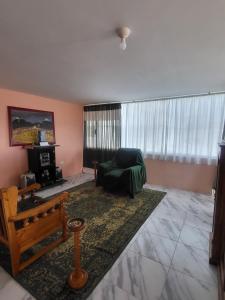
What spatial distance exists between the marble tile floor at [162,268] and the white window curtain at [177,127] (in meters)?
1.54

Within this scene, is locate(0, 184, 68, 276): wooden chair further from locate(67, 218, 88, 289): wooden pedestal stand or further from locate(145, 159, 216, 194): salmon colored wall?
locate(145, 159, 216, 194): salmon colored wall

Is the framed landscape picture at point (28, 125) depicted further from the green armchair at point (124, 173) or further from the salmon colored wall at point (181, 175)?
the salmon colored wall at point (181, 175)

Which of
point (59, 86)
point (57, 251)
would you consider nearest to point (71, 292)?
point (57, 251)

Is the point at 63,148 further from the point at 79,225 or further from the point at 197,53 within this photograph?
the point at 197,53

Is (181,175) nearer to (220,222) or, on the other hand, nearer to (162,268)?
(220,222)

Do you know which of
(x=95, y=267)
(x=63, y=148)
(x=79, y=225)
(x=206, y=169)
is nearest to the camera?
(x=79, y=225)

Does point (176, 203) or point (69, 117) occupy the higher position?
point (69, 117)

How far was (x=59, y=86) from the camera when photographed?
314 cm

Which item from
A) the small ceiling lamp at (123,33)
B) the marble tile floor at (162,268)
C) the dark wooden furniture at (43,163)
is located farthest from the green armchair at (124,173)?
the small ceiling lamp at (123,33)

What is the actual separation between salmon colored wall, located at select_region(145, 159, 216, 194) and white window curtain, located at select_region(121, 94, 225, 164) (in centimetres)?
17

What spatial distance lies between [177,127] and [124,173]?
1683 millimetres

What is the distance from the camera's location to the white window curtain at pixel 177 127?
3510 millimetres

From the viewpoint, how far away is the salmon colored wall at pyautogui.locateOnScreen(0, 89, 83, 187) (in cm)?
340

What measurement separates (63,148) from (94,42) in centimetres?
350
